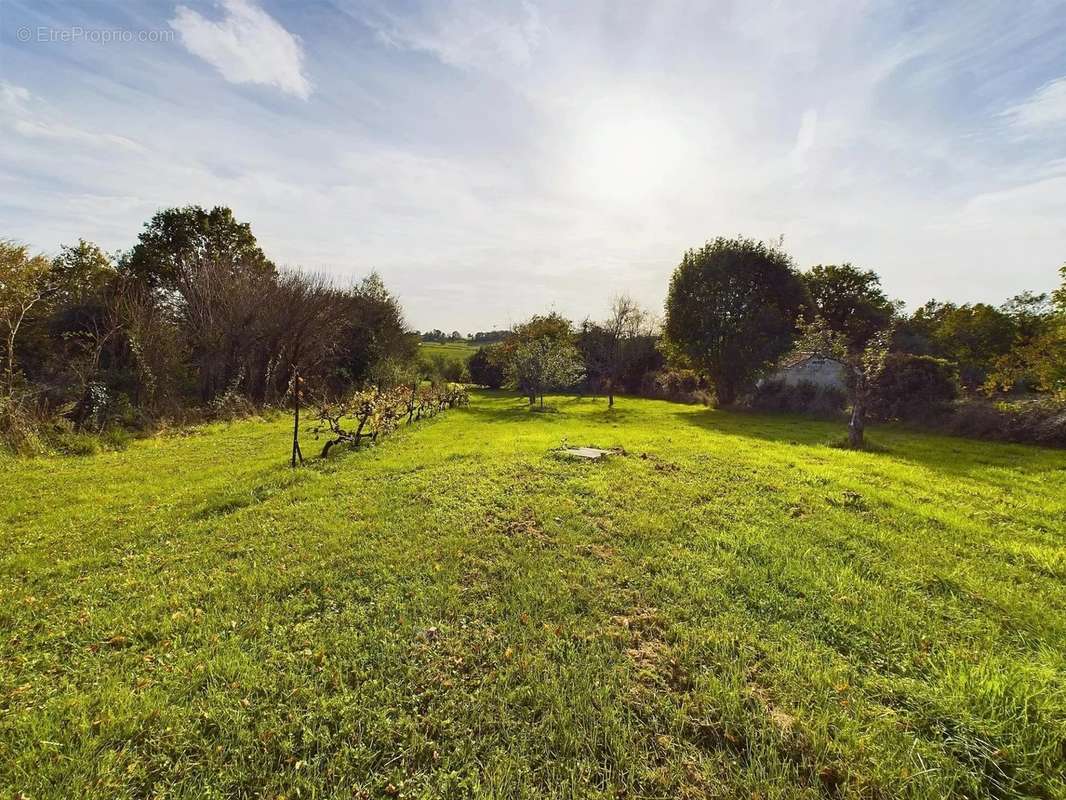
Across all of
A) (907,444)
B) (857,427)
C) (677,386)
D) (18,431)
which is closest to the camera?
(18,431)

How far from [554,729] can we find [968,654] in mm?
3389

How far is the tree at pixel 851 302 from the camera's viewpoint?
28.6 m

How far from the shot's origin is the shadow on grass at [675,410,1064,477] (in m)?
9.91

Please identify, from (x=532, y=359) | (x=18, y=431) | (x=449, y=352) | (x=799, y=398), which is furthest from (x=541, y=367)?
(x=449, y=352)

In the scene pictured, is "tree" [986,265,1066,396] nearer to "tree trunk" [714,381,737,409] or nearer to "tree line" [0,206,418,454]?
"tree trunk" [714,381,737,409]

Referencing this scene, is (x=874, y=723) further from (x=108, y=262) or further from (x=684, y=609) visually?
(x=108, y=262)

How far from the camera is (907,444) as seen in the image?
12844 mm

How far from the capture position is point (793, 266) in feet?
78.4

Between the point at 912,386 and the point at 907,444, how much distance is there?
6165mm

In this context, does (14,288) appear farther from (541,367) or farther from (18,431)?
(541,367)

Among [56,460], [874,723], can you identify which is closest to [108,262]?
[56,460]

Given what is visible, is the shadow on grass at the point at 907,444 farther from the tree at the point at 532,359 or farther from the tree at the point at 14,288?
the tree at the point at 14,288

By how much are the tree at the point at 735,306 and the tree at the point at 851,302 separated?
6825 mm

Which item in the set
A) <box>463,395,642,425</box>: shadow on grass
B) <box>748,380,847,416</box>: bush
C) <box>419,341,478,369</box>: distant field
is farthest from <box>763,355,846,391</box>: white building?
<box>419,341,478,369</box>: distant field
